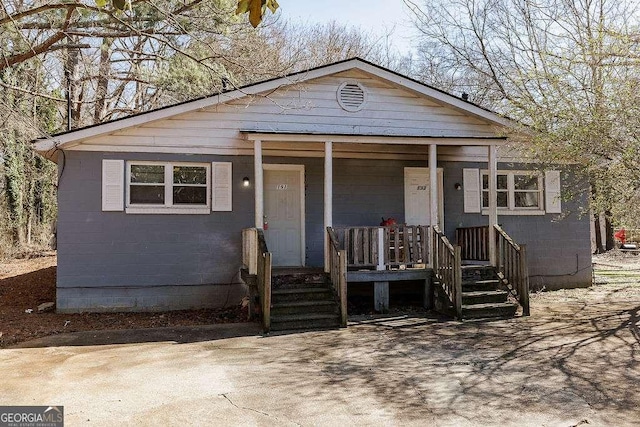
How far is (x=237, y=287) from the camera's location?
9836 millimetres

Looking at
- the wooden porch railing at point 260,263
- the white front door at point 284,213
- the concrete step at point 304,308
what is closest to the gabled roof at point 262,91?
the white front door at point 284,213

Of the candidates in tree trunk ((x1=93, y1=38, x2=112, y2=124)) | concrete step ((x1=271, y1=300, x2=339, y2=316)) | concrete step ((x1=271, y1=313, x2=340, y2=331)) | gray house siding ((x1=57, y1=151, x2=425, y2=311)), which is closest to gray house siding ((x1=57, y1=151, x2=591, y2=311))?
gray house siding ((x1=57, y1=151, x2=425, y2=311))

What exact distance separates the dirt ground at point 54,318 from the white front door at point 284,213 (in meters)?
1.48

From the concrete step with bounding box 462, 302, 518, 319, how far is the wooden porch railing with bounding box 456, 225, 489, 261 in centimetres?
142

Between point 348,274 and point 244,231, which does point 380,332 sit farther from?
point 244,231

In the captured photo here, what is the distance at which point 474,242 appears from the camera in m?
10.4

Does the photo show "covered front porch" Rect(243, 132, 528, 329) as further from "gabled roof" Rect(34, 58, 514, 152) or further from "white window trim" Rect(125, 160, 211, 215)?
"white window trim" Rect(125, 160, 211, 215)

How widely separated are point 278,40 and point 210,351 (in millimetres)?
15123

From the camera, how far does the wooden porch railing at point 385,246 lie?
8.98m

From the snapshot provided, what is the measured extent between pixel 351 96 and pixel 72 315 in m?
6.75

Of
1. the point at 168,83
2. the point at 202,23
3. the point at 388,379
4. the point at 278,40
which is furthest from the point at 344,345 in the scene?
the point at 278,40

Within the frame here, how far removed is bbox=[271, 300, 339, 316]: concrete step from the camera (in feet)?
26.5

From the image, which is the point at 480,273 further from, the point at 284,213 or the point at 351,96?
the point at 351,96

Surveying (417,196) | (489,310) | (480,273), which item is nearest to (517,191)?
(417,196)
